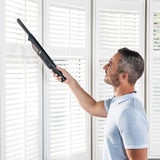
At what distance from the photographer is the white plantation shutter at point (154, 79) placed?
2.72 m

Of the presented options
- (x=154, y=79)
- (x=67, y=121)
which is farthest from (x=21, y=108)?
(x=154, y=79)

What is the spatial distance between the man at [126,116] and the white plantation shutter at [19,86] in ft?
0.66

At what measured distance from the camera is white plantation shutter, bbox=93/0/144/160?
251 cm

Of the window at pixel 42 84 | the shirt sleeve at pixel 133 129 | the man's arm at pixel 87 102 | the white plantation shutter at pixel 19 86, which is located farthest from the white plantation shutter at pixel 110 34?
the shirt sleeve at pixel 133 129

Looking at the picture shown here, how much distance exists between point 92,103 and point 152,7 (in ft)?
3.16

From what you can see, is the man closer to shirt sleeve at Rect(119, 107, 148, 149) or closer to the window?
shirt sleeve at Rect(119, 107, 148, 149)

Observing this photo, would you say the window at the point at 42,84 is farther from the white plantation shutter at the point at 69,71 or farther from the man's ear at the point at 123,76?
the man's ear at the point at 123,76

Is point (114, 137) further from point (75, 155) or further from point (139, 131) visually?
point (75, 155)

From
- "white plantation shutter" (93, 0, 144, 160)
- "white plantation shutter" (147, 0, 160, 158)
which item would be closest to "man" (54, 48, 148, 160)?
"white plantation shutter" (93, 0, 144, 160)

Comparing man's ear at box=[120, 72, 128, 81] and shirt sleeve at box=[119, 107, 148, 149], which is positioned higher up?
man's ear at box=[120, 72, 128, 81]

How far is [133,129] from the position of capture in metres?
1.76

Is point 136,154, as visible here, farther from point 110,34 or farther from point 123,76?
point 110,34

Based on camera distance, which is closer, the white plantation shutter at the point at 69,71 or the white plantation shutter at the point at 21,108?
the white plantation shutter at the point at 21,108

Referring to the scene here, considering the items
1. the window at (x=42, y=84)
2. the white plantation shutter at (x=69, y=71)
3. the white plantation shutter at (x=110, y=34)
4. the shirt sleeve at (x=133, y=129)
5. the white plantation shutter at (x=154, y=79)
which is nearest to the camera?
the shirt sleeve at (x=133, y=129)
